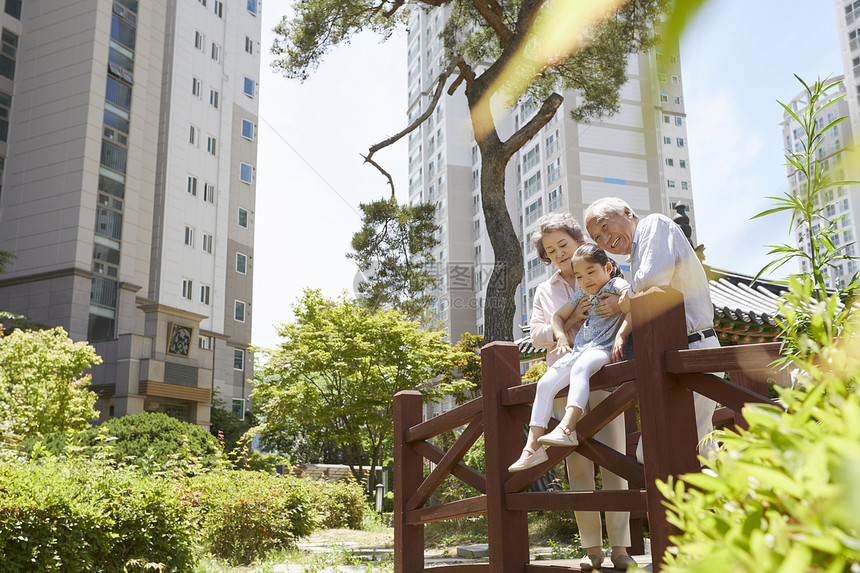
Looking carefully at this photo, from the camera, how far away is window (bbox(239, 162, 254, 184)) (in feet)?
109

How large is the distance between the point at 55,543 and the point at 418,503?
10.7 feet

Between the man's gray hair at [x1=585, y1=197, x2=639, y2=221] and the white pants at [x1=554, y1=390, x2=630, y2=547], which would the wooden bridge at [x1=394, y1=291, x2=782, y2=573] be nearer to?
the white pants at [x1=554, y1=390, x2=630, y2=547]

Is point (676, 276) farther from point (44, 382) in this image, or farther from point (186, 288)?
point (186, 288)

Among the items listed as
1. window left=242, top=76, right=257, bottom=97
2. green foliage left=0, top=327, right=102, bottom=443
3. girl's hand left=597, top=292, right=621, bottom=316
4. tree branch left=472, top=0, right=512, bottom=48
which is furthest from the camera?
window left=242, top=76, right=257, bottom=97

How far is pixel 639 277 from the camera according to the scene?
2.95 metres

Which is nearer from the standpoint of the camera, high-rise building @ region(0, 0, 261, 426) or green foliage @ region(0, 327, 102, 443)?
green foliage @ region(0, 327, 102, 443)

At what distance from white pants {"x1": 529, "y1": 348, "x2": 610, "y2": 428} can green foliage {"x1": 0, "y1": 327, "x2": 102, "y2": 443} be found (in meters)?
11.2

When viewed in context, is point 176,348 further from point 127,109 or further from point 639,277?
point 639,277

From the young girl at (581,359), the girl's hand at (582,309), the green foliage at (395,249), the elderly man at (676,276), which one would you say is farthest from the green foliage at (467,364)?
the elderly man at (676,276)

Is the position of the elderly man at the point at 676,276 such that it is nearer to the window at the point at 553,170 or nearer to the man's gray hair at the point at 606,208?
the man's gray hair at the point at 606,208

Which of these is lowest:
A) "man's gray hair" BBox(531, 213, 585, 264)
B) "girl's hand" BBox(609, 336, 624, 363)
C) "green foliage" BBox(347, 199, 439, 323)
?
"girl's hand" BBox(609, 336, 624, 363)

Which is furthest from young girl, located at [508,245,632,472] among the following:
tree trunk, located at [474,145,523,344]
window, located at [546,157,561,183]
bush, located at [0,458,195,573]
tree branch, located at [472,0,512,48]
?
window, located at [546,157,561,183]

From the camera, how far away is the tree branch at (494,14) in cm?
1047

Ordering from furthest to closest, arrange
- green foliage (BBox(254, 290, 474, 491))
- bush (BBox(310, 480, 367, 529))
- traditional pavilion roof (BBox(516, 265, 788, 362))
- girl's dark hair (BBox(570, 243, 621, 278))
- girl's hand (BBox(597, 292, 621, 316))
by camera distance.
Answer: green foliage (BBox(254, 290, 474, 491)) → bush (BBox(310, 480, 367, 529)) → traditional pavilion roof (BBox(516, 265, 788, 362)) → girl's dark hair (BBox(570, 243, 621, 278)) → girl's hand (BBox(597, 292, 621, 316))
